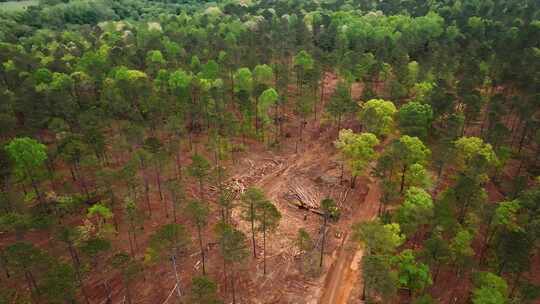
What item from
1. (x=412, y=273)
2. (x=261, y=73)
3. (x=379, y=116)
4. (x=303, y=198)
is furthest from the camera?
(x=261, y=73)

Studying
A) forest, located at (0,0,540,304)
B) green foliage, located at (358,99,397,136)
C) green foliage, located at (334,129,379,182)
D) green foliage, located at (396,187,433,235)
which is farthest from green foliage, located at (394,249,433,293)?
green foliage, located at (358,99,397,136)

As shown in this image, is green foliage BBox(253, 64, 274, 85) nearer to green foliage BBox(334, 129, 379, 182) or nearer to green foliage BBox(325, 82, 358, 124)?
green foliage BBox(325, 82, 358, 124)

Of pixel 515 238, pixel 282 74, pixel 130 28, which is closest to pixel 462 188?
pixel 515 238

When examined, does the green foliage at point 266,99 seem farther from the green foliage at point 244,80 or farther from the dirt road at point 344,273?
the dirt road at point 344,273

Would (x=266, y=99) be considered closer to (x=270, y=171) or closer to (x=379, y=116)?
(x=270, y=171)

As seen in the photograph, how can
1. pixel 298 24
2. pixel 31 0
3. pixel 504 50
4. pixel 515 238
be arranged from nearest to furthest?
pixel 515 238
pixel 504 50
pixel 298 24
pixel 31 0

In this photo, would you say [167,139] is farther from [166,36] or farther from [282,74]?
[166,36]

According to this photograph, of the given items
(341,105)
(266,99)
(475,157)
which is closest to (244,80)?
(266,99)

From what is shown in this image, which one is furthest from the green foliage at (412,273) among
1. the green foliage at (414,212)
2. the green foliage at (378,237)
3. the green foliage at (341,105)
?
the green foliage at (341,105)
